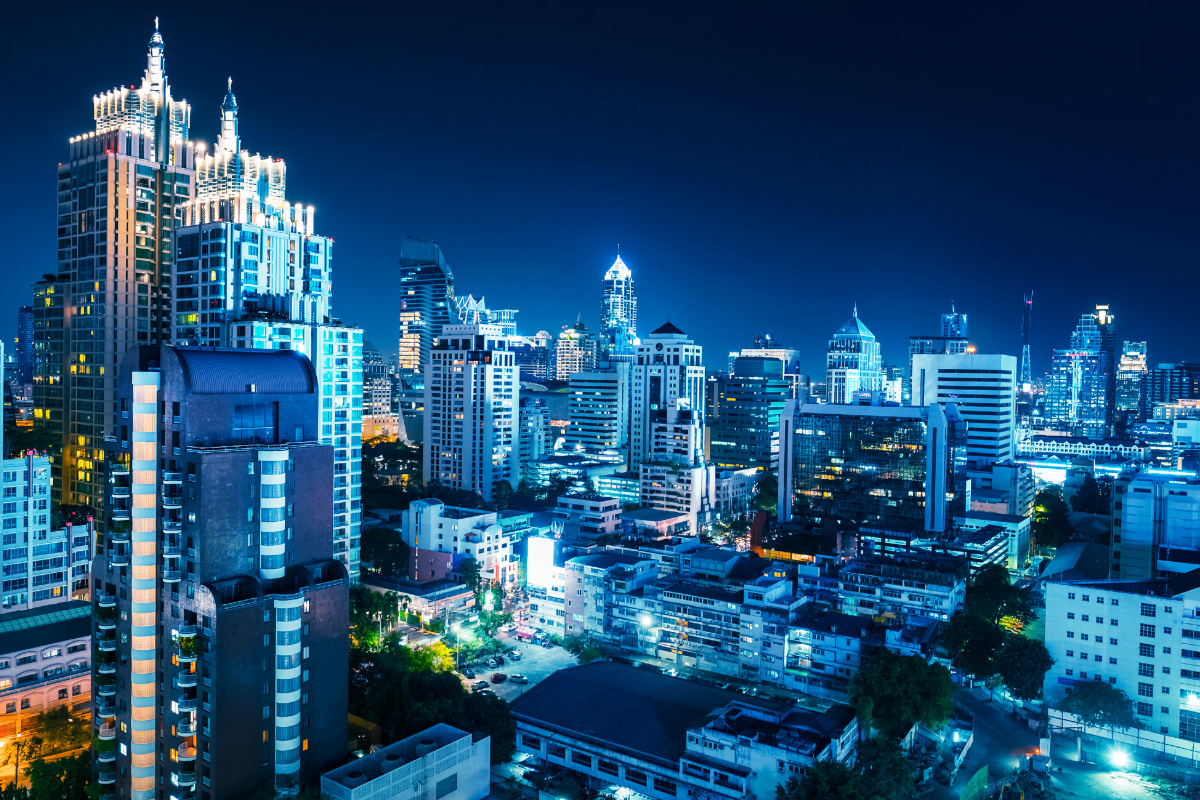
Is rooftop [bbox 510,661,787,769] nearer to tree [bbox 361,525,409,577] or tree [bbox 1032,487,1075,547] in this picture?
tree [bbox 361,525,409,577]

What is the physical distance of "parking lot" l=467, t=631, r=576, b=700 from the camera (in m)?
42.2

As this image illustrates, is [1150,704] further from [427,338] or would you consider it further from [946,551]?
[427,338]

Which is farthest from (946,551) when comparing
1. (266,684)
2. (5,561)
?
(5,561)

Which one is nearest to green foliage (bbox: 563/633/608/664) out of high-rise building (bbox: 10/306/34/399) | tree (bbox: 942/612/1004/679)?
tree (bbox: 942/612/1004/679)

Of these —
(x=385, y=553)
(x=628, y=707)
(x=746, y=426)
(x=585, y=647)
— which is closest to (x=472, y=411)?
(x=385, y=553)

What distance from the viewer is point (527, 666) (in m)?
45.6

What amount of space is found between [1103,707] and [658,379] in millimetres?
74425

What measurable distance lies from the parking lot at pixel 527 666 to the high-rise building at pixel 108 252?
30.1 meters

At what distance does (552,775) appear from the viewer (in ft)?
109

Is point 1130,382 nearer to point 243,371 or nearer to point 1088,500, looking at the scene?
point 1088,500

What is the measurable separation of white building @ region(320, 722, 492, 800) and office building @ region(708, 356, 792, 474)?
249 ft

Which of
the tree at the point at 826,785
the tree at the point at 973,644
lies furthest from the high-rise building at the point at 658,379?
the tree at the point at 826,785

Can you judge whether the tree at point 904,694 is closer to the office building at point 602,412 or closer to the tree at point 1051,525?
the tree at point 1051,525

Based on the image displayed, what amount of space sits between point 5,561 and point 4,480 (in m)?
4.24
